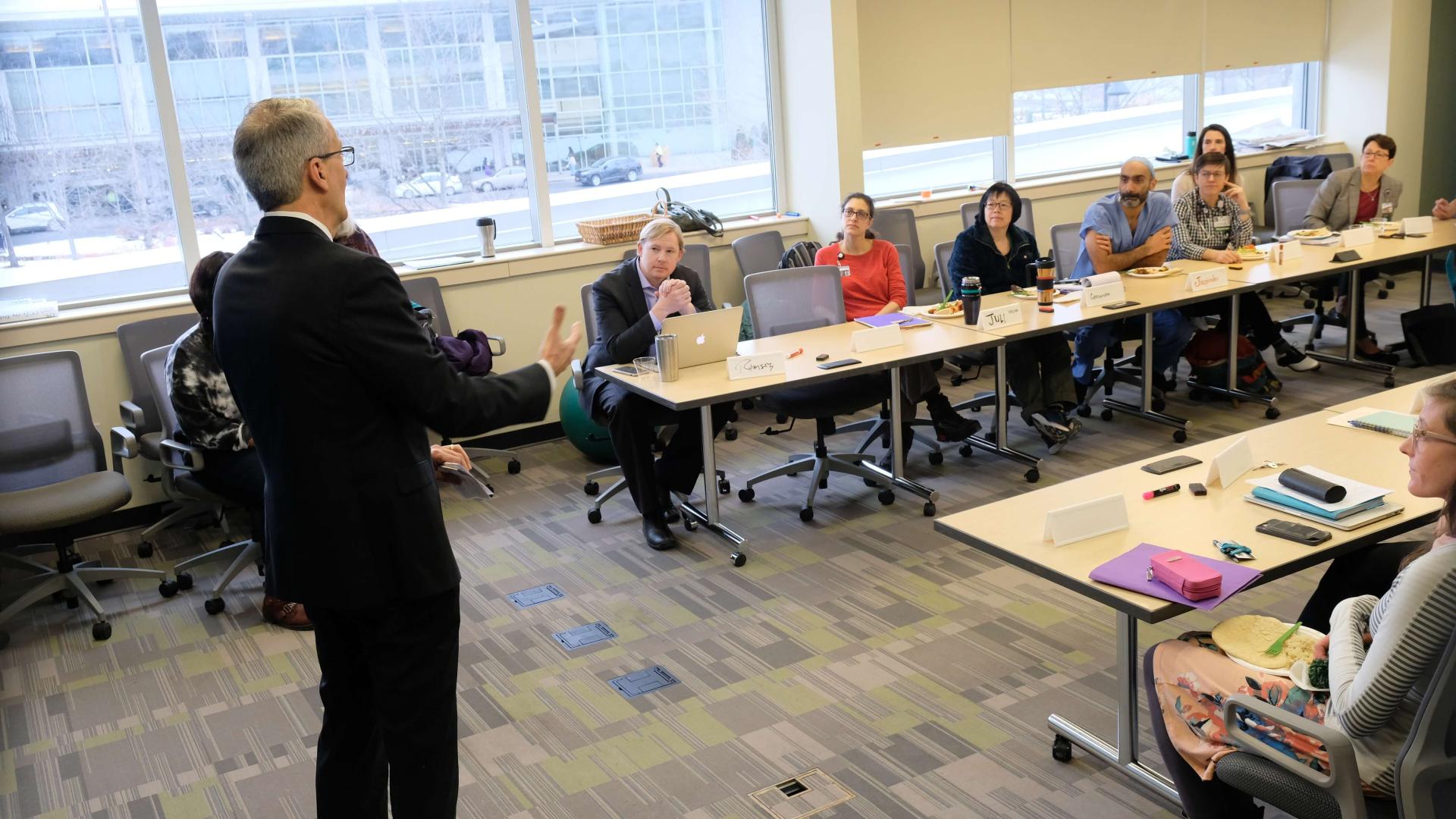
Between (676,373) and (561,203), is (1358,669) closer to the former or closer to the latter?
(676,373)

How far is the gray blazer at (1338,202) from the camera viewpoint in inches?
296

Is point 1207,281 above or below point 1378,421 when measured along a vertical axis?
above

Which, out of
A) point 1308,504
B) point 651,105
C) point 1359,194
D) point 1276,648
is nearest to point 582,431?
point 651,105

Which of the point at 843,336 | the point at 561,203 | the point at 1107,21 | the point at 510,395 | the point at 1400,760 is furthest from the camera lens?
the point at 1107,21

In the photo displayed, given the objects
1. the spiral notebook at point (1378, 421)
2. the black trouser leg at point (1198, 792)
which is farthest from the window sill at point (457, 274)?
the black trouser leg at point (1198, 792)

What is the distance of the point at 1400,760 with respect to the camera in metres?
2.03

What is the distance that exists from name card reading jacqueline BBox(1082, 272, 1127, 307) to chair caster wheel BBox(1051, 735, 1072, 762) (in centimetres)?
284

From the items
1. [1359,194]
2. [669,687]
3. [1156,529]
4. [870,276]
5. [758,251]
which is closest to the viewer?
[1156,529]

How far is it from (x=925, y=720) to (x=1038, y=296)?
2828mm

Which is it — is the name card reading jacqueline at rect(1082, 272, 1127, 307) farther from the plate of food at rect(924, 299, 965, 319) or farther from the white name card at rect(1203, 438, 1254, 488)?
the white name card at rect(1203, 438, 1254, 488)

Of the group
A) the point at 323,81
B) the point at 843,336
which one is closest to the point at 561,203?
the point at 323,81

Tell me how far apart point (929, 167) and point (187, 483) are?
548cm

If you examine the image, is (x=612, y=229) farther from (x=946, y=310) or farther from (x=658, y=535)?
(x=658, y=535)

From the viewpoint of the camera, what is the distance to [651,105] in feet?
23.6
